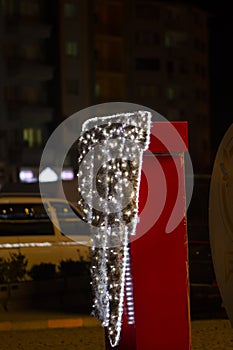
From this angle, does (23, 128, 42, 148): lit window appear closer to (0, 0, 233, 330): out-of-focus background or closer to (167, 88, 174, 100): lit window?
(0, 0, 233, 330): out-of-focus background

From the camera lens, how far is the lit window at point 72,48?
2645 inches

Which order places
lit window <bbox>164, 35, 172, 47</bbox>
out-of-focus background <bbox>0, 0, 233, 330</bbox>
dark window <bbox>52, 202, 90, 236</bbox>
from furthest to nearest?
lit window <bbox>164, 35, 172, 47</bbox> → out-of-focus background <bbox>0, 0, 233, 330</bbox> → dark window <bbox>52, 202, 90, 236</bbox>

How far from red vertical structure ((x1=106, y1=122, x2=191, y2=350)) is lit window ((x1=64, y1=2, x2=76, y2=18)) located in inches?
2390

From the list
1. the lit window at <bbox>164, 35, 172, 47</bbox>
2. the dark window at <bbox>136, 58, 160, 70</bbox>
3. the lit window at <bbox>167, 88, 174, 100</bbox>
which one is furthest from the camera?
the lit window at <bbox>164, 35, 172, 47</bbox>

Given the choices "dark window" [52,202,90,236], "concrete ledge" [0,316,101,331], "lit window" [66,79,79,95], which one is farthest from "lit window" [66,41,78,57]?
"concrete ledge" [0,316,101,331]

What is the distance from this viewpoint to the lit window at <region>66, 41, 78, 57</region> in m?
67.2

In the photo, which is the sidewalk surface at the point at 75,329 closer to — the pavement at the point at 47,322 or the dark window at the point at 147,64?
Answer: the pavement at the point at 47,322

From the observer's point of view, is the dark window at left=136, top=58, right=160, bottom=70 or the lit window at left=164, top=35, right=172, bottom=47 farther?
the lit window at left=164, top=35, right=172, bottom=47

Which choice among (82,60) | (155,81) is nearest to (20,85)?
(82,60)

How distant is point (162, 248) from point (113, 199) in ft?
2.06

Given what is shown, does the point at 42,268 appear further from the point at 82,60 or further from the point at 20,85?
the point at 82,60

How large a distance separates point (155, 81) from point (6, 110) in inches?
1124

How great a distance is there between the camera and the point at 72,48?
222 ft

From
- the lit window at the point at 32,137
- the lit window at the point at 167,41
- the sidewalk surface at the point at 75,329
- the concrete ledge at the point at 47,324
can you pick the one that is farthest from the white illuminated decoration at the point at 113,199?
the lit window at the point at 167,41
